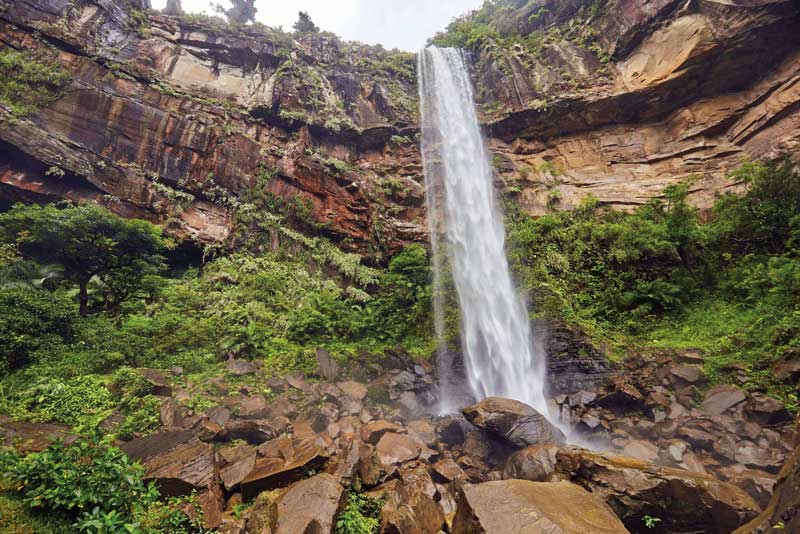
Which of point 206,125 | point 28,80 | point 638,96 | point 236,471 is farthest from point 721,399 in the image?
point 28,80

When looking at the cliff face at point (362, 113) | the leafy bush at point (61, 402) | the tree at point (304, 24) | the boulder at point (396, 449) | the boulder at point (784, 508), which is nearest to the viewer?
the boulder at point (784, 508)

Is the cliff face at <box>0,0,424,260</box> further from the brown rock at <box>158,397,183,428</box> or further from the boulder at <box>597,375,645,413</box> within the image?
the boulder at <box>597,375,645,413</box>

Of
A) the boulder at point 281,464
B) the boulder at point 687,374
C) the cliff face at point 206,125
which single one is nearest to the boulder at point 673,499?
the boulder at point 281,464

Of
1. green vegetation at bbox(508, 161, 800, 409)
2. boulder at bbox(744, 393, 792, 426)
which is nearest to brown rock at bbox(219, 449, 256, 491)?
boulder at bbox(744, 393, 792, 426)

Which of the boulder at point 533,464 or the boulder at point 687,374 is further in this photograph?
the boulder at point 687,374

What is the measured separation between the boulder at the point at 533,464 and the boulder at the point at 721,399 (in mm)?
4120

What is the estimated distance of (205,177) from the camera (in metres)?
14.3

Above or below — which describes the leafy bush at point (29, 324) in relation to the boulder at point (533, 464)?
below

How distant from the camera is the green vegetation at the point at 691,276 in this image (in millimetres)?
8305

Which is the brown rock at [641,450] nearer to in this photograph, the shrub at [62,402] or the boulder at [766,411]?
the boulder at [766,411]

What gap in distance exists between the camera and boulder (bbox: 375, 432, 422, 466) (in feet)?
18.2

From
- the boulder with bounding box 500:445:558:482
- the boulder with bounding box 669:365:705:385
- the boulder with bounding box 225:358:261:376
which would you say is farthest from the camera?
the boulder with bounding box 225:358:261:376

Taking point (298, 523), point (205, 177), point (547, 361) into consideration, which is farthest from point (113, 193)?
point (547, 361)

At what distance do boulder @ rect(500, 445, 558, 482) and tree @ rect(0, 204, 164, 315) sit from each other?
10129 mm
